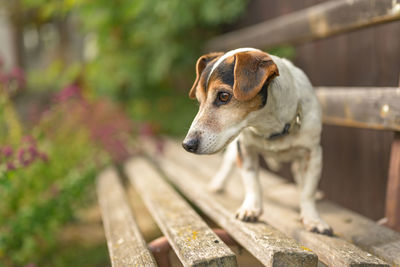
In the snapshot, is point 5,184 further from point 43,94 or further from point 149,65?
point 43,94

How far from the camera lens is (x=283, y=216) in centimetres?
202

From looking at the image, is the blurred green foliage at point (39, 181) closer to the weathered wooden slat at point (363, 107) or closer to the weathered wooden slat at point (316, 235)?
the weathered wooden slat at point (316, 235)

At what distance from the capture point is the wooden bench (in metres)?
1.46

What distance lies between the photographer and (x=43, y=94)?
9.98 m

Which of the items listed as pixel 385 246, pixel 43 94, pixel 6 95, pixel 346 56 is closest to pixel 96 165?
pixel 6 95

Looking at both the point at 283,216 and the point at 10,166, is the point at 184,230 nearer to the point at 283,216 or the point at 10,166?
the point at 283,216

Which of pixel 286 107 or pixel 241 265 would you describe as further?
pixel 241 265

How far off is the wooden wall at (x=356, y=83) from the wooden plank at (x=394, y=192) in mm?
685

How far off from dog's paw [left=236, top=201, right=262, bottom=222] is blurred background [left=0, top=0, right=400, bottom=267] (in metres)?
1.32

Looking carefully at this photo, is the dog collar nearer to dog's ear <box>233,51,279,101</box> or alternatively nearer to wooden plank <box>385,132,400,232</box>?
dog's ear <box>233,51,279,101</box>

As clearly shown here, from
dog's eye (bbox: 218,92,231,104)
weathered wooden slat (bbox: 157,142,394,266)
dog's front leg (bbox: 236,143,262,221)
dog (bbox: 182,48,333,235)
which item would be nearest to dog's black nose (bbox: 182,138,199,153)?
dog (bbox: 182,48,333,235)

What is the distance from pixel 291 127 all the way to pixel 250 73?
17.4 inches

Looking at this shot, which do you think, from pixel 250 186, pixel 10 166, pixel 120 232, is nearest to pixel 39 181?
pixel 10 166

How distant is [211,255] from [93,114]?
346 cm
